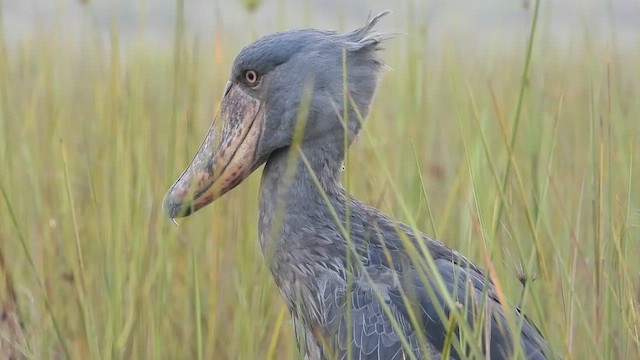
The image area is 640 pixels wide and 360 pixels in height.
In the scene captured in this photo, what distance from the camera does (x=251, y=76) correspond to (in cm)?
245

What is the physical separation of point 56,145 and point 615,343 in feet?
6.74

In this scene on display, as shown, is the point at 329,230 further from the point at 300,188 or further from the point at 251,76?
the point at 251,76

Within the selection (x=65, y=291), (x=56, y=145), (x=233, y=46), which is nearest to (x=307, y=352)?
(x=65, y=291)

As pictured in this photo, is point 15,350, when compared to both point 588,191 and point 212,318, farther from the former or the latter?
point 588,191

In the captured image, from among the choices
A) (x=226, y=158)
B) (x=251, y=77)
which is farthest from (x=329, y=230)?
(x=251, y=77)

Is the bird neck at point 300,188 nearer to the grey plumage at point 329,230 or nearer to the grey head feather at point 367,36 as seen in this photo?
the grey plumage at point 329,230

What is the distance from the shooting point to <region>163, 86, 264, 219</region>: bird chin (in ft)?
7.82

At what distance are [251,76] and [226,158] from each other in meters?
0.21

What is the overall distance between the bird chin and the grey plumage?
1 centimetres

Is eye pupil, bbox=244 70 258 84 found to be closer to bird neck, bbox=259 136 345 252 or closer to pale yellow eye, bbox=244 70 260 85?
pale yellow eye, bbox=244 70 260 85

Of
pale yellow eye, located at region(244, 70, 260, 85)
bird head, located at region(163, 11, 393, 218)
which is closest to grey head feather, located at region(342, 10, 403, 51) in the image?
bird head, located at region(163, 11, 393, 218)

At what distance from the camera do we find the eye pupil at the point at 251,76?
244 centimetres

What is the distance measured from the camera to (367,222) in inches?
87.7

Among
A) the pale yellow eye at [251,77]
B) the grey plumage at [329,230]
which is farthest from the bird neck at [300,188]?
the pale yellow eye at [251,77]
